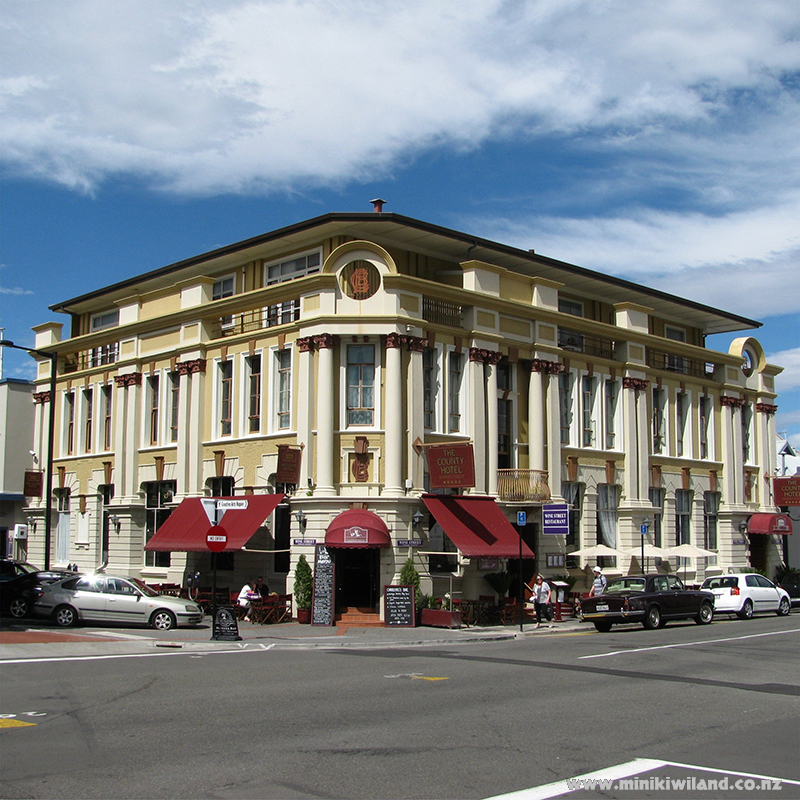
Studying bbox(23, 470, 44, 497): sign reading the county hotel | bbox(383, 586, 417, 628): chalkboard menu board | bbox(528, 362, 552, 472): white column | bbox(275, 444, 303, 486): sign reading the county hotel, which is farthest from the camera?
bbox(23, 470, 44, 497): sign reading the county hotel

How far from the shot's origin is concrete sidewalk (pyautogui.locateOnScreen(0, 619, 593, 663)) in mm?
21047

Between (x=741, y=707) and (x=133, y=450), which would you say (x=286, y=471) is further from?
(x=741, y=707)

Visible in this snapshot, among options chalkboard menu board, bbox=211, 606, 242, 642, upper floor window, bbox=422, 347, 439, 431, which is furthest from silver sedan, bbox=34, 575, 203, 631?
upper floor window, bbox=422, 347, 439, 431

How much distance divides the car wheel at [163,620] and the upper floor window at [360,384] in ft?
27.2

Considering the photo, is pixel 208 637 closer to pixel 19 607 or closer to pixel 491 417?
pixel 19 607

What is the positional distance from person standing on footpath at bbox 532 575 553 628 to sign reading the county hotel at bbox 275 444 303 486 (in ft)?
27.4

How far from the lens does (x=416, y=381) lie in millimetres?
31078

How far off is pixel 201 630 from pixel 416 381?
10.2m

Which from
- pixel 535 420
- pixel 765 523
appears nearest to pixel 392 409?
pixel 535 420

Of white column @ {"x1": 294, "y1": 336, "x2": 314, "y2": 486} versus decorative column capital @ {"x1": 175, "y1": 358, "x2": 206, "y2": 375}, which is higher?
decorative column capital @ {"x1": 175, "y1": 358, "x2": 206, "y2": 375}

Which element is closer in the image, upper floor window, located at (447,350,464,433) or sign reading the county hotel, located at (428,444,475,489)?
sign reading the county hotel, located at (428,444,475,489)

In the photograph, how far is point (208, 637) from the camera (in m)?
24.6

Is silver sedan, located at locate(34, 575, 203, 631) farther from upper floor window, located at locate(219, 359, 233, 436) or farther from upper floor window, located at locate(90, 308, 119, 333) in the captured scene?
upper floor window, located at locate(90, 308, 119, 333)

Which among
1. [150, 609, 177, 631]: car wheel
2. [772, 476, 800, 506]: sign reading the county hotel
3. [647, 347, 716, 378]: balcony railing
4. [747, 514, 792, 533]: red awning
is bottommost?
[150, 609, 177, 631]: car wheel
